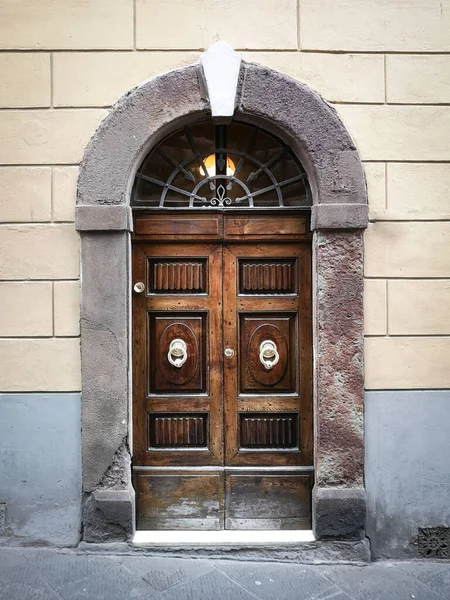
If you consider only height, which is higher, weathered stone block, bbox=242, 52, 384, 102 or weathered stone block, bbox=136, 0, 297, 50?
weathered stone block, bbox=136, 0, 297, 50

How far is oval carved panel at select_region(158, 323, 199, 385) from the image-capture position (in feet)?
13.4

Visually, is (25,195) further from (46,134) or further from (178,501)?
(178,501)

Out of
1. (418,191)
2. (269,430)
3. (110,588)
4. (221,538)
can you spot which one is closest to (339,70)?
(418,191)

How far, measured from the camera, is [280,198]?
4070 mm

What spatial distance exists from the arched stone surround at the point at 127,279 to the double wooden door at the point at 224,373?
0.75 feet

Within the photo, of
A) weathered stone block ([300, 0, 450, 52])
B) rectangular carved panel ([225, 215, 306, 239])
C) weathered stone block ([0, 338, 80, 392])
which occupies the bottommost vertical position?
weathered stone block ([0, 338, 80, 392])

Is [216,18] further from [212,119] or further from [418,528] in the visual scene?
[418,528]

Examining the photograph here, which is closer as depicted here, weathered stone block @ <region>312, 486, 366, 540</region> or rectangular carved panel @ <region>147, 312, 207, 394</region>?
weathered stone block @ <region>312, 486, 366, 540</region>

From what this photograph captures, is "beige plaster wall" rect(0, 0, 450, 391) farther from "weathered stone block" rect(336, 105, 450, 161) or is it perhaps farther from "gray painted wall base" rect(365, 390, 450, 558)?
"gray painted wall base" rect(365, 390, 450, 558)

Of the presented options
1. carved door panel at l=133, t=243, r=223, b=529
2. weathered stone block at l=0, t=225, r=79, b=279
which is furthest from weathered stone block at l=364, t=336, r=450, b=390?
weathered stone block at l=0, t=225, r=79, b=279

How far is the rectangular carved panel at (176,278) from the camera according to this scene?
13.4 feet

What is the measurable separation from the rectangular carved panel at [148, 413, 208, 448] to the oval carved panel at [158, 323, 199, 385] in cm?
31

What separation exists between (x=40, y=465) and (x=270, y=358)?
2.03 meters

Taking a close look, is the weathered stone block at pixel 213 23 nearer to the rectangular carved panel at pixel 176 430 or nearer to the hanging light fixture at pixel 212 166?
the hanging light fixture at pixel 212 166
